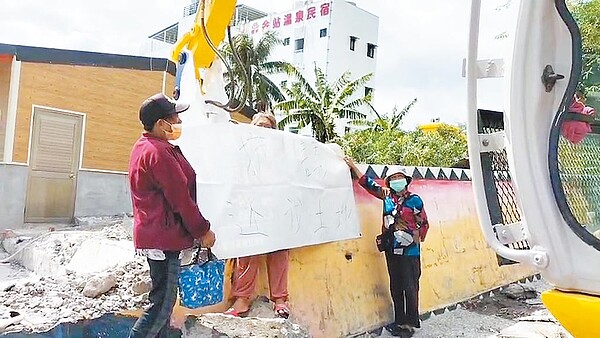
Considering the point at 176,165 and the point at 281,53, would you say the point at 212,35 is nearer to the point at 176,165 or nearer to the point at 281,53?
the point at 176,165

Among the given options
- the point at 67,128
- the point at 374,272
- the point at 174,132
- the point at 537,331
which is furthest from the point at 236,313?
the point at 67,128

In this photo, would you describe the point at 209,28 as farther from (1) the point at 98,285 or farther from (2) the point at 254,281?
(1) the point at 98,285

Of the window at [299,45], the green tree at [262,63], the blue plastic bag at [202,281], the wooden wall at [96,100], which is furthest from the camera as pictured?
the window at [299,45]

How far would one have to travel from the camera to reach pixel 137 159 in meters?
3.54

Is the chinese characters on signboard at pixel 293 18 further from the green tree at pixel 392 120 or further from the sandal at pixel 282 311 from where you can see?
the sandal at pixel 282 311

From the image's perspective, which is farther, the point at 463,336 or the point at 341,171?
the point at 463,336

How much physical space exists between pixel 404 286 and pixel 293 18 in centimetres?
4145

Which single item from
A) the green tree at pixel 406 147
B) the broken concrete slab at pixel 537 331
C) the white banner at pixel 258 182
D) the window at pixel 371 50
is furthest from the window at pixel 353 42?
the broken concrete slab at pixel 537 331

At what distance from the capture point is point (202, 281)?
418 cm

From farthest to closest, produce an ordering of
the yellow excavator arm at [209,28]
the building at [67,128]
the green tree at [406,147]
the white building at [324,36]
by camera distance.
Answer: the white building at [324,36] < the green tree at [406,147] < the building at [67,128] < the yellow excavator arm at [209,28]

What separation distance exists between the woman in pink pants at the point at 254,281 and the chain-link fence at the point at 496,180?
104 inches

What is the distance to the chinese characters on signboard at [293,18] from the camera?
136 ft

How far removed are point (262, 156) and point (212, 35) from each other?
48.2 inches

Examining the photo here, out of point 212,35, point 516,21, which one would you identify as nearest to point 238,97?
point 212,35
